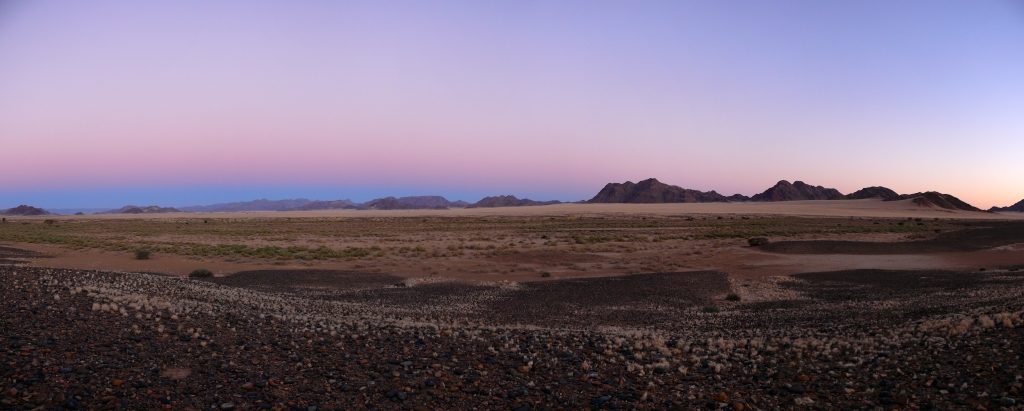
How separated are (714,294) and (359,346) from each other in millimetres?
12153

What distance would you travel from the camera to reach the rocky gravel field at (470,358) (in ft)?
18.2

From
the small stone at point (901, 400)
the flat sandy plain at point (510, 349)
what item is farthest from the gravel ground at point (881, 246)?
the small stone at point (901, 400)

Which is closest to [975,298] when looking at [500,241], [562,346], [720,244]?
[562,346]

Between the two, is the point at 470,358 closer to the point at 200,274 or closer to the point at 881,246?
the point at 200,274

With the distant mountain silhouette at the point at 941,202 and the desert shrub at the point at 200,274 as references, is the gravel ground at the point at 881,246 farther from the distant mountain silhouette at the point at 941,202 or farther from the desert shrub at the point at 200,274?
the distant mountain silhouette at the point at 941,202

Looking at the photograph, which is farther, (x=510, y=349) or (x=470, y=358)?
(x=510, y=349)

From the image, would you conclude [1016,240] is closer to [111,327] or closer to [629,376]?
[629,376]

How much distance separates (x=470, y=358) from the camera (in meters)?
7.25

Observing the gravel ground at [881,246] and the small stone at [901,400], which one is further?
the gravel ground at [881,246]

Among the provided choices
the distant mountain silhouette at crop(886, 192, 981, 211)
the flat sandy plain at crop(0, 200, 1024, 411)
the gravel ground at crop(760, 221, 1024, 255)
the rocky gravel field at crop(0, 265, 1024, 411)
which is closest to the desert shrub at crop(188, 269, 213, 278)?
the flat sandy plain at crop(0, 200, 1024, 411)

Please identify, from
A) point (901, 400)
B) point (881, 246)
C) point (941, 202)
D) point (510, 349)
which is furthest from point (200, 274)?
point (941, 202)

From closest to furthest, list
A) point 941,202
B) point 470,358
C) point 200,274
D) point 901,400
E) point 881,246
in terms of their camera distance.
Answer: point 901,400, point 470,358, point 200,274, point 881,246, point 941,202

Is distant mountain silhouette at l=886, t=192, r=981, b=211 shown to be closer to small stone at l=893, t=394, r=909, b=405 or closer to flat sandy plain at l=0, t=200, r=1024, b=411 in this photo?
flat sandy plain at l=0, t=200, r=1024, b=411

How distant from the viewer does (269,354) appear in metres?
6.98
